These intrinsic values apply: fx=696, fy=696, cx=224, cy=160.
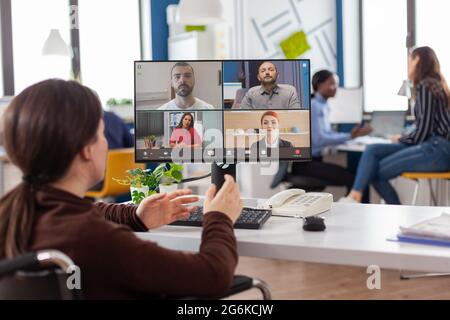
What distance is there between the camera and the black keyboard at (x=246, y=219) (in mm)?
1835

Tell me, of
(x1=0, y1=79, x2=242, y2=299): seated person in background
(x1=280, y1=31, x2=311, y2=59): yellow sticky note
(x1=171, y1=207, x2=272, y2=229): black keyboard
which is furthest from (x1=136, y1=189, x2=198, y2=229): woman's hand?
(x1=280, y1=31, x2=311, y2=59): yellow sticky note

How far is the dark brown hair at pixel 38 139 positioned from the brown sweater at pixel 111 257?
0.03 metres

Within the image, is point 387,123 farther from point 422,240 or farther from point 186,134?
point 422,240

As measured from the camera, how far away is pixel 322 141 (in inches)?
196

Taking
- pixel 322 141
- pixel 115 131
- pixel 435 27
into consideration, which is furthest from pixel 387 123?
pixel 115 131

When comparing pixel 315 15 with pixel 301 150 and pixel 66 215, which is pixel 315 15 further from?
pixel 66 215

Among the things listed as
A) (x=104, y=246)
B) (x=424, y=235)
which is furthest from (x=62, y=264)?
(x=424, y=235)

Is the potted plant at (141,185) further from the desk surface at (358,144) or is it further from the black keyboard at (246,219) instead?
the desk surface at (358,144)

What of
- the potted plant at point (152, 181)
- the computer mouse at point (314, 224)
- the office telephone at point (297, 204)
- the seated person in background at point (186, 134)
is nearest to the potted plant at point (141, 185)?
the potted plant at point (152, 181)

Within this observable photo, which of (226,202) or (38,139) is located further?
(226,202)

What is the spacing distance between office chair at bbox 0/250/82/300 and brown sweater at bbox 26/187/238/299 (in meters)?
0.06

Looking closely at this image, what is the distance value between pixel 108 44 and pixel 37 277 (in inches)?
223

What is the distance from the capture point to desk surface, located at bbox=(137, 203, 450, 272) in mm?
1511
